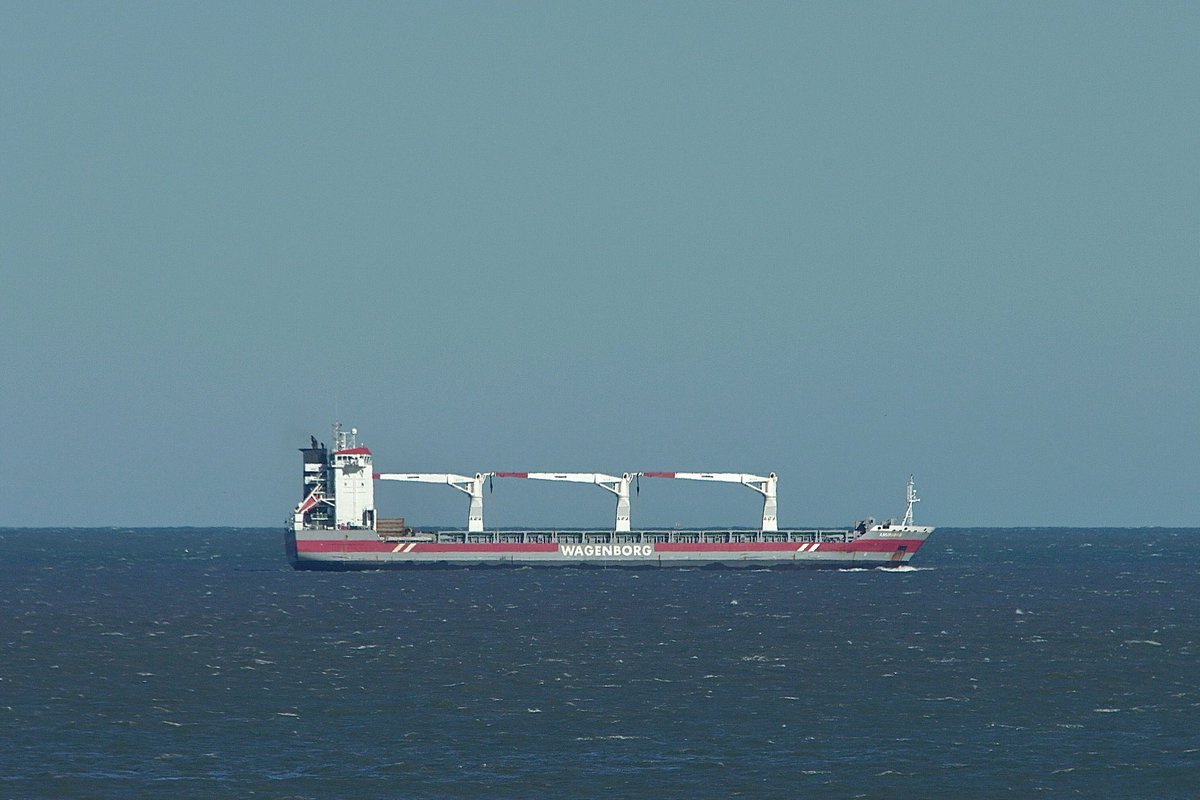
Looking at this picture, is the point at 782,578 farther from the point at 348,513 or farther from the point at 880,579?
the point at 348,513

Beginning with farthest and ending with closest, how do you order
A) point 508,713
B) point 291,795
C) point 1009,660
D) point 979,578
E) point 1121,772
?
point 979,578 → point 1009,660 → point 508,713 → point 1121,772 → point 291,795

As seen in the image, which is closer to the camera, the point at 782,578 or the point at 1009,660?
the point at 1009,660

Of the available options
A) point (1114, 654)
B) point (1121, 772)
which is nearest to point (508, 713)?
point (1121, 772)

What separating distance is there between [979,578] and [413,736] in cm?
9646

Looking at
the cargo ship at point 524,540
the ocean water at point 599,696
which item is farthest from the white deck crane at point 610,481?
the ocean water at point 599,696

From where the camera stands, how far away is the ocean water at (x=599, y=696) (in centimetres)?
4991

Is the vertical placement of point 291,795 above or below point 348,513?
below

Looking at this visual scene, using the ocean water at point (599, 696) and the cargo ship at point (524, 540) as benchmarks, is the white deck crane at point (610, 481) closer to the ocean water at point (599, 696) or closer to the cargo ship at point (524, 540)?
the cargo ship at point (524, 540)

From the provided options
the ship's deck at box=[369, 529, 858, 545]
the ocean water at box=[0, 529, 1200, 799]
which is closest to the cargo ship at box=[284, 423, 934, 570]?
the ship's deck at box=[369, 529, 858, 545]

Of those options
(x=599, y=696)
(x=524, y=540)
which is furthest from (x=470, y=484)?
(x=599, y=696)

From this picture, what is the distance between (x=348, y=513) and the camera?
5399 inches

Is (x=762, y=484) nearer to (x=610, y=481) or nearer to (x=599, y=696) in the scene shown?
(x=610, y=481)

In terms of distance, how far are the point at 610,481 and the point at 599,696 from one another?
83.7m

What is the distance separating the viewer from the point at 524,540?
5625 inches
